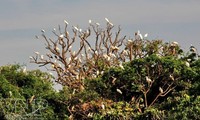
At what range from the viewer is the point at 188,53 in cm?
2192

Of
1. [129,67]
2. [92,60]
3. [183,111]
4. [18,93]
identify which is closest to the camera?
[183,111]

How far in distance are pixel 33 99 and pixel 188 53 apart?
528 centimetres

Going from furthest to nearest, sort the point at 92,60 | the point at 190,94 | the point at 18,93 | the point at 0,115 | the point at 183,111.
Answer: the point at 92,60, the point at 18,93, the point at 0,115, the point at 190,94, the point at 183,111

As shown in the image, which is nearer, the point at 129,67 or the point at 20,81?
the point at 129,67

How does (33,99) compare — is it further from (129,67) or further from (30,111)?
(129,67)

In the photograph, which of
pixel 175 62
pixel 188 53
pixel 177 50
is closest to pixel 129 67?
pixel 175 62

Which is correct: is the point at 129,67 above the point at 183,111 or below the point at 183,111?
above

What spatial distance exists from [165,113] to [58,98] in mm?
5399

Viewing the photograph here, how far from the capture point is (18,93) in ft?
75.6

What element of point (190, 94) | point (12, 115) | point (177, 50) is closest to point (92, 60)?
point (177, 50)

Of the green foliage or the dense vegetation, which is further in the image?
the green foliage

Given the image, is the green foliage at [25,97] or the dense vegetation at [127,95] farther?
the green foliage at [25,97]

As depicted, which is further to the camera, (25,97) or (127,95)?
(25,97)

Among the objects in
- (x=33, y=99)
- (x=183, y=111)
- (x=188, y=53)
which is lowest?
(x=183, y=111)
